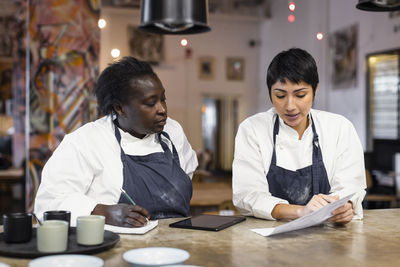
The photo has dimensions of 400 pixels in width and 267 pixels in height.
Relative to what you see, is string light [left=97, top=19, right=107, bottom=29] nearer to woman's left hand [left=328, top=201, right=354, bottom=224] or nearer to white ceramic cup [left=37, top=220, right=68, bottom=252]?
woman's left hand [left=328, top=201, right=354, bottom=224]

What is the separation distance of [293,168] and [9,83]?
1057 cm

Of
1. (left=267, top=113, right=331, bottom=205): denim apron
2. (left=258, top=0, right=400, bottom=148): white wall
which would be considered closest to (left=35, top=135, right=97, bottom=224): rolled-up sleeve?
(left=267, top=113, right=331, bottom=205): denim apron

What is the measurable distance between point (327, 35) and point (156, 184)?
23.6 ft

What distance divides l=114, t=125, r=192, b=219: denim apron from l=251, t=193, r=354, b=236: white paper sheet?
53cm

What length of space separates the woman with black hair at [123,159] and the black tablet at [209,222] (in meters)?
0.25

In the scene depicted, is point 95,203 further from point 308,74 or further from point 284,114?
point 308,74

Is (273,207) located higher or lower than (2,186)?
higher

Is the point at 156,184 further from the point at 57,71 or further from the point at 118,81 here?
the point at 57,71

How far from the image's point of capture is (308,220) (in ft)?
6.36


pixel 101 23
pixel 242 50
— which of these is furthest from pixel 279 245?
pixel 242 50

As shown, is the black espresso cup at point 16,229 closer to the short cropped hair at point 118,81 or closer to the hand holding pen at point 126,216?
the hand holding pen at point 126,216

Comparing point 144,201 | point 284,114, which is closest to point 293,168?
point 284,114

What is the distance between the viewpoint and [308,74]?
2393 mm

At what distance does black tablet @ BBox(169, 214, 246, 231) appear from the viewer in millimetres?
2027
